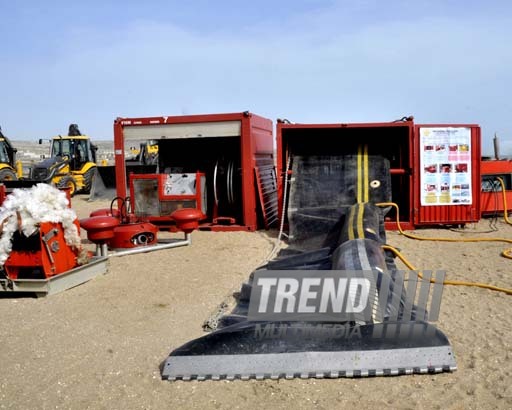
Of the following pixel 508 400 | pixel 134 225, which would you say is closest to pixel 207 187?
pixel 134 225

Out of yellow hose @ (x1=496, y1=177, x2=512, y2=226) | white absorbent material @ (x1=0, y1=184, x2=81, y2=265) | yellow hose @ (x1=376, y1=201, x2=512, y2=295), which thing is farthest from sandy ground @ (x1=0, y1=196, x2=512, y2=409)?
yellow hose @ (x1=496, y1=177, x2=512, y2=226)

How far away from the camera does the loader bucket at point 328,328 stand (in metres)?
4.04

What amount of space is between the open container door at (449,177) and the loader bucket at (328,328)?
3.55 meters

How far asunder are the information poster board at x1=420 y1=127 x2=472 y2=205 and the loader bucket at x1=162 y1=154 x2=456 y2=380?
3.62m

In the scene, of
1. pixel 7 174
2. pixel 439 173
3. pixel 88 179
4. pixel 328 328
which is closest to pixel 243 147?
pixel 439 173

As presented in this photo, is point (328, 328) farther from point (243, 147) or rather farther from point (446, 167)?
point (446, 167)

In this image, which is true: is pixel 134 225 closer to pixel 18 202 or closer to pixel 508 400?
pixel 18 202

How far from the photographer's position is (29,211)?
625 centimetres

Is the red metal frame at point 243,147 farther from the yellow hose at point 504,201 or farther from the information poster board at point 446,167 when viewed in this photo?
the yellow hose at point 504,201

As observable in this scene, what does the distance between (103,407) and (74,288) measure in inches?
129

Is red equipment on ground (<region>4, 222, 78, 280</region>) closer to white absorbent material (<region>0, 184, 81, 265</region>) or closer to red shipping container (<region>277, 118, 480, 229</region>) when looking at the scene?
white absorbent material (<region>0, 184, 81, 265</region>)

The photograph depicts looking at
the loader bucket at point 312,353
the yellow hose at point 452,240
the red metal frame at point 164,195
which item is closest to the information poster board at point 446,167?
the yellow hose at point 452,240

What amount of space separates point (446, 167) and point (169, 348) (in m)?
7.43

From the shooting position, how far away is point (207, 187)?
1154 centimetres
